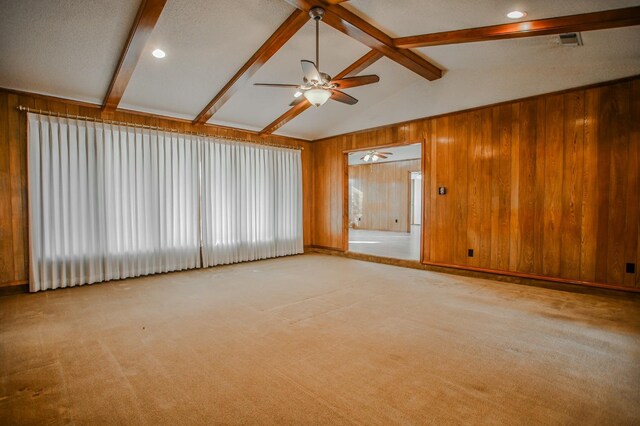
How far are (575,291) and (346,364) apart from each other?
367 centimetres

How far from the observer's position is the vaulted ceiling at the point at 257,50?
3.29 meters

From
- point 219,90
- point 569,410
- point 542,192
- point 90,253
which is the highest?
point 219,90

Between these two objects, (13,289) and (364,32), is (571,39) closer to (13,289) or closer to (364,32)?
(364,32)

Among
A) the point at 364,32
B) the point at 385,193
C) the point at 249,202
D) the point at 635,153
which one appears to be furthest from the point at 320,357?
the point at 385,193

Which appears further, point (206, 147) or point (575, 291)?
point (206, 147)

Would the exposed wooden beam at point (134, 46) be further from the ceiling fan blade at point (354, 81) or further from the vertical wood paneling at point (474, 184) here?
the vertical wood paneling at point (474, 184)

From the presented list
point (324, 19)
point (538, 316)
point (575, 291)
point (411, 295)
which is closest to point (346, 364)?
point (411, 295)

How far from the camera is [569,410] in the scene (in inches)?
74.8

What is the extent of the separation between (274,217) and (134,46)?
413 cm

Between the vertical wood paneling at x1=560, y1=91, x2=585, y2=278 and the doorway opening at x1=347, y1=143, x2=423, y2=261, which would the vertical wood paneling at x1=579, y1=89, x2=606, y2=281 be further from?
the doorway opening at x1=347, y1=143, x2=423, y2=261

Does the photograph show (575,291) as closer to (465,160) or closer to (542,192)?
(542,192)

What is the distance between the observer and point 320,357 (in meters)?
2.54

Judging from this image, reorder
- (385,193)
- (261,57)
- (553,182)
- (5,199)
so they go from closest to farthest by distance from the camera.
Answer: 1. (261,57)
2. (5,199)
3. (553,182)
4. (385,193)

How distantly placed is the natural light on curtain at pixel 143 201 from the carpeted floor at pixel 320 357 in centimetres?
74
